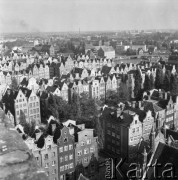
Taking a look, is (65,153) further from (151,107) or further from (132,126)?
(151,107)

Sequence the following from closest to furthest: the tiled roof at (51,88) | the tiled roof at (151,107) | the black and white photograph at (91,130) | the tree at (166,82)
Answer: the black and white photograph at (91,130)
the tiled roof at (151,107)
the tiled roof at (51,88)
the tree at (166,82)

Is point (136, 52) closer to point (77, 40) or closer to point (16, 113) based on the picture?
point (77, 40)

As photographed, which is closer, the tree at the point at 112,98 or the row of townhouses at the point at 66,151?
the row of townhouses at the point at 66,151

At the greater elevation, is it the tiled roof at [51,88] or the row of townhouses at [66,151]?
the tiled roof at [51,88]

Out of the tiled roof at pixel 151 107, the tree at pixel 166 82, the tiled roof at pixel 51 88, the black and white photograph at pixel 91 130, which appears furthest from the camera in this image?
the tree at pixel 166 82

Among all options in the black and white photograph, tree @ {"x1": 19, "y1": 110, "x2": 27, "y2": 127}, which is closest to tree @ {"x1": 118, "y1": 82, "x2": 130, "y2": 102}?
the black and white photograph

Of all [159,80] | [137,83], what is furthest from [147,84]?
[159,80]

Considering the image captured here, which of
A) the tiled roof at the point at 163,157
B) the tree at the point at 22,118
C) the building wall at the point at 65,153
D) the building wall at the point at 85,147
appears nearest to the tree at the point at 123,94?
the tree at the point at 22,118

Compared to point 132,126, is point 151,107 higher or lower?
higher

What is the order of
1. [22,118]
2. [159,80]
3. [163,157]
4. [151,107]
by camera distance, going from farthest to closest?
1. [159,80]
2. [22,118]
3. [151,107]
4. [163,157]

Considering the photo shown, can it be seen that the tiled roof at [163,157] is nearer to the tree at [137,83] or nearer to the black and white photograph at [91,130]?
the black and white photograph at [91,130]

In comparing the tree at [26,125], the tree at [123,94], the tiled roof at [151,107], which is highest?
the tiled roof at [151,107]

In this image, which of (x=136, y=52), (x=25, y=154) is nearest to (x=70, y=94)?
(x=25, y=154)
